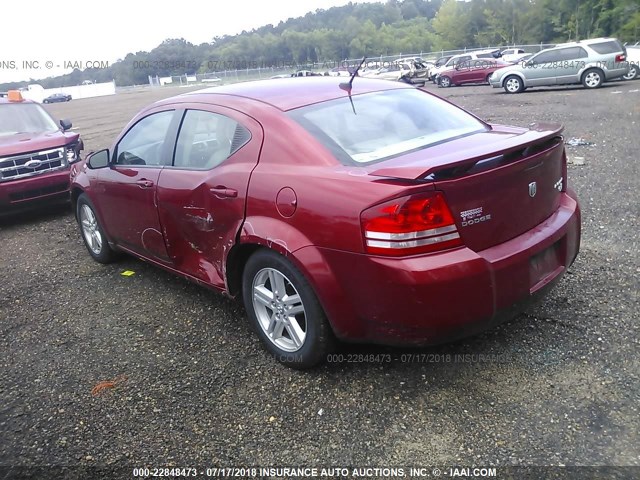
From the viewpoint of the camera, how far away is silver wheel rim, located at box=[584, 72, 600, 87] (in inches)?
712

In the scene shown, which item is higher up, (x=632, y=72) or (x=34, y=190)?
(x=632, y=72)

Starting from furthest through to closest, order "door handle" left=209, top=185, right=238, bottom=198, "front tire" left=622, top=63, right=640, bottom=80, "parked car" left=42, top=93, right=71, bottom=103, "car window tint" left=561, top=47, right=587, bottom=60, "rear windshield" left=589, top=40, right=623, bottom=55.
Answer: "parked car" left=42, top=93, right=71, bottom=103 → "front tire" left=622, top=63, right=640, bottom=80 → "car window tint" left=561, top=47, right=587, bottom=60 → "rear windshield" left=589, top=40, right=623, bottom=55 → "door handle" left=209, top=185, right=238, bottom=198

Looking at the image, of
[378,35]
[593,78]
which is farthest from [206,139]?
[378,35]

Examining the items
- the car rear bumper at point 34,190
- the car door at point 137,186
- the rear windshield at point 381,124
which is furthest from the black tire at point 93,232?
the rear windshield at point 381,124

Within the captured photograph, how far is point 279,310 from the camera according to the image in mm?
3141

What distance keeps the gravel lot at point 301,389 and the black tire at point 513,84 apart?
54.3 feet

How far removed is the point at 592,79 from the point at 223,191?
729 inches

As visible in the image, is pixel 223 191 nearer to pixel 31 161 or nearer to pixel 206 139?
pixel 206 139

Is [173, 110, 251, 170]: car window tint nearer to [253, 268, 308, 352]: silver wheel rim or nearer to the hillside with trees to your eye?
[253, 268, 308, 352]: silver wheel rim

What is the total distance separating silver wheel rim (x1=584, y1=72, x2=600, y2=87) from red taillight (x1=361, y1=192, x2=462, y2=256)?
60.8 feet

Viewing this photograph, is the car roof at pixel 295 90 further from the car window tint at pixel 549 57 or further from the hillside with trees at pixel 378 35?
the hillside with trees at pixel 378 35

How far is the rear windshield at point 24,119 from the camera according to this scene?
25.8 feet

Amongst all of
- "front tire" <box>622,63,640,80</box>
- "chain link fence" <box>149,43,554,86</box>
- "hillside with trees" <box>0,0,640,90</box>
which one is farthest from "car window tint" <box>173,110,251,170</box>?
"hillside with trees" <box>0,0,640,90</box>

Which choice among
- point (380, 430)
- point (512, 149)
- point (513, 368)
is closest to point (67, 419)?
point (380, 430)
